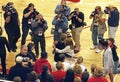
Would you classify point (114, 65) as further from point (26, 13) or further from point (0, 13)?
point (0, 13)

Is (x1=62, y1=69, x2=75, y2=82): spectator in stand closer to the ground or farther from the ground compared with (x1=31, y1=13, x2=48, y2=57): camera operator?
closer to the ground

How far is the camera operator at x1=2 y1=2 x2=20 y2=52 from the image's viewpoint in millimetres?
13852

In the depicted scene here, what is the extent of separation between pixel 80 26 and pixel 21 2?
6996 mm

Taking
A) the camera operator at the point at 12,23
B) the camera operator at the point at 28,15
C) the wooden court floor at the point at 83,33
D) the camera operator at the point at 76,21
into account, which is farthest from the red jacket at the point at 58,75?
the camera operator at the point at 12,23

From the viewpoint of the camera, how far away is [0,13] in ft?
58.6

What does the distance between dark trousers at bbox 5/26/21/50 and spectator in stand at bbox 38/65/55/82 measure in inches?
182

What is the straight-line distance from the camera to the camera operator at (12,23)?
A: 545 inches

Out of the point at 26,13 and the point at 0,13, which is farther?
the point at 0,13

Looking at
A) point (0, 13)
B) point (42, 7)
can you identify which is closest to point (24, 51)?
point (0, 13)

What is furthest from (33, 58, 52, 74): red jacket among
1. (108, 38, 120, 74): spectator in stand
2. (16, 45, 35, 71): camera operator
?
(108, 38, 120, 74): spectator in stand

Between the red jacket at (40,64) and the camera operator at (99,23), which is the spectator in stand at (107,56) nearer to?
the red jacket at (40,64)

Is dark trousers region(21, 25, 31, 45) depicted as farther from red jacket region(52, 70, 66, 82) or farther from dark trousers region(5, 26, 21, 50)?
red jacket region(52, 70, 66, 82)

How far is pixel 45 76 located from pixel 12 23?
186 inches

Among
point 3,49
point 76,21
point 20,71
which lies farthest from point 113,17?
point 20,71
